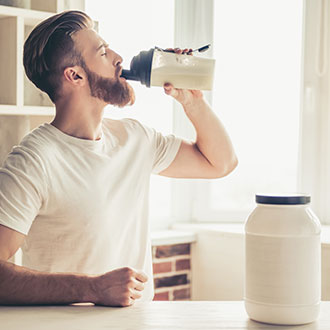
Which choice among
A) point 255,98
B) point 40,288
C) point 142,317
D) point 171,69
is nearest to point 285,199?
point 142,317

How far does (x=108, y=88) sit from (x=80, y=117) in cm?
13

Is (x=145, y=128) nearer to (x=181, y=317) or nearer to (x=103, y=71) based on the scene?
(x=103, y=71)

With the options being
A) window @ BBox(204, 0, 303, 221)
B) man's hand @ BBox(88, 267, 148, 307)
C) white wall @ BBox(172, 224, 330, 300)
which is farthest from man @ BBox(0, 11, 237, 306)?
window @ BBox(204, 0, 303, 221)

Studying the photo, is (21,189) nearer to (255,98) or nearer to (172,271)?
(172,271)

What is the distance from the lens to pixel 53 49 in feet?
5.96

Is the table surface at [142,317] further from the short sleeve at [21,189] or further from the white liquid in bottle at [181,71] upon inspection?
the white liquid in bottle at [181,71]

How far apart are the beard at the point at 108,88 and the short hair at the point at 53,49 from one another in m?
0.07

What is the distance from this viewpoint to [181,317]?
1.03m

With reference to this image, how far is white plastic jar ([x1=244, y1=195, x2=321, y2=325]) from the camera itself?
3.20 feet

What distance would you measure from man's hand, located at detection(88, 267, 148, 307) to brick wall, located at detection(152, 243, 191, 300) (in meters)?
1.46

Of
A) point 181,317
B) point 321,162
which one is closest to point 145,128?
point 181,317

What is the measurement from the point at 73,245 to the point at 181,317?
0.72 meters

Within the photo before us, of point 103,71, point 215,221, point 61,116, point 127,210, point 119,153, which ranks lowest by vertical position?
point 215,221

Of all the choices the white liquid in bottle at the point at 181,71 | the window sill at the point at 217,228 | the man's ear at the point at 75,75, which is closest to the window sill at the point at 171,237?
the window sill at the point at 217,228
